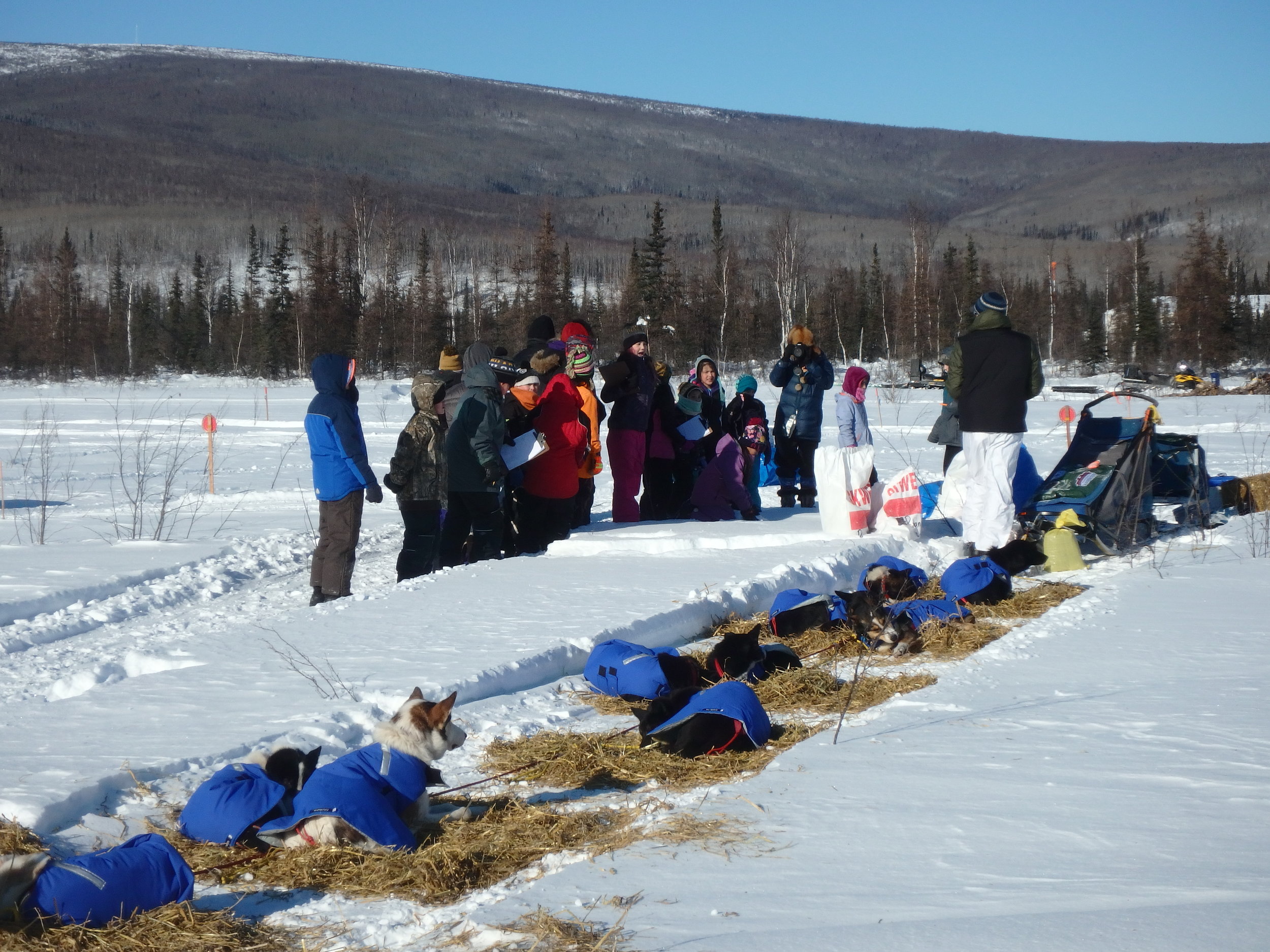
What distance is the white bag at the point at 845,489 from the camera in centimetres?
802

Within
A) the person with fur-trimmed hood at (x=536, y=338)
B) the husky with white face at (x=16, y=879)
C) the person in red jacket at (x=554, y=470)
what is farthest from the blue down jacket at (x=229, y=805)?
the person with fur-trimmed hood at (x=536, y=338)

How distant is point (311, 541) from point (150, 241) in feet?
316

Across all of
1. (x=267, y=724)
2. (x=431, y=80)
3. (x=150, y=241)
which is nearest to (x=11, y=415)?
(x=267, y=724)

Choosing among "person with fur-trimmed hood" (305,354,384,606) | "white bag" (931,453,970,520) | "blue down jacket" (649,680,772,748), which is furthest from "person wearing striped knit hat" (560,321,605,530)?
"blue down jacket" (649,680,772,748)

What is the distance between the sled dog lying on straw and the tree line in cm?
3497

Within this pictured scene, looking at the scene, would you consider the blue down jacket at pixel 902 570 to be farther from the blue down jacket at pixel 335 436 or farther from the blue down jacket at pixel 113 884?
the blue down jacket at pixel 113 884

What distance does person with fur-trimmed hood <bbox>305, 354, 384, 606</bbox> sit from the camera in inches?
287

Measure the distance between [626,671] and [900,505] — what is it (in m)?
4.12

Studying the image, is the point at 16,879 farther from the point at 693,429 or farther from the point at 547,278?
the point at 547,278

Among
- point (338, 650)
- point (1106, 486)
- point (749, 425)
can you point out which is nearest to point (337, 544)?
point (338, 650)

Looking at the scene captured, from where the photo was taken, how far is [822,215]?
4838 inches

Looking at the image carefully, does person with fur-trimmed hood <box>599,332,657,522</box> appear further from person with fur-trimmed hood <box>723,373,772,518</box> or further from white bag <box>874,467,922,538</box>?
white bag <box>874,467,922,538</box>

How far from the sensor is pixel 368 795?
2.99 metres

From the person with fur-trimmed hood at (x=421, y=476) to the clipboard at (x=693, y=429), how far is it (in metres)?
2.37
